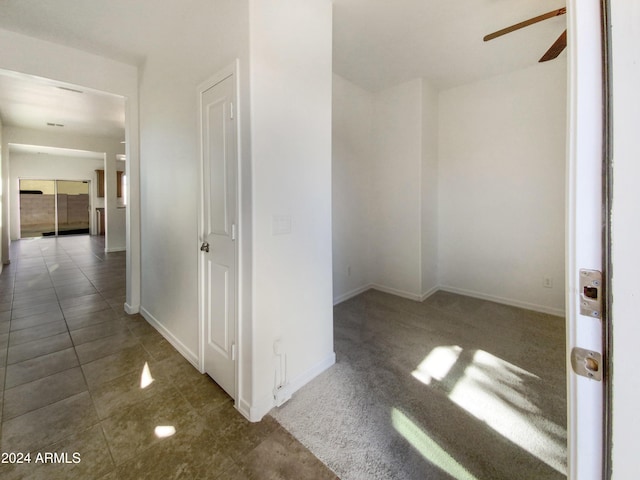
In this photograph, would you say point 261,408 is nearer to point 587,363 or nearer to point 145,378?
point 145,378

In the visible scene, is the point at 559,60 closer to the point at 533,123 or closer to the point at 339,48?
the point at 533,123

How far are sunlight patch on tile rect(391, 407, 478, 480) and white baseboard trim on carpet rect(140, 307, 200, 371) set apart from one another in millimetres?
1487

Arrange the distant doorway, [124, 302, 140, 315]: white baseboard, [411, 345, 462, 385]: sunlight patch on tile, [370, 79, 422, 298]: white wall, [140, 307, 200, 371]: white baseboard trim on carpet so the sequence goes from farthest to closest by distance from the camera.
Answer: the distant doorway < [370, 79, 422, 298]: white wall < [124, 302, 140, 315]: white baseboard < [140, 307, 200, 371]: white baseboard trim on carpet < [411, 345, 462, 385]: sunlight patch on tile

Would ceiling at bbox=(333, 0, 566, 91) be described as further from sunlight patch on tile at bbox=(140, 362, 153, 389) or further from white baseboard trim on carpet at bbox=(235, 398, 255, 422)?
sunlight patch on tile at bbox=(140, 362, 153, 389)

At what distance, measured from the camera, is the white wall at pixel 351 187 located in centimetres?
350

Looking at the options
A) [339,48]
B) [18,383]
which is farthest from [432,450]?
[339,48]

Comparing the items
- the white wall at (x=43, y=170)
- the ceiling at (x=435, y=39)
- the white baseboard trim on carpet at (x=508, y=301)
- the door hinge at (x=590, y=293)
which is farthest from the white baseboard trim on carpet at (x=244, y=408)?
the white wall at (x=43, y=170)

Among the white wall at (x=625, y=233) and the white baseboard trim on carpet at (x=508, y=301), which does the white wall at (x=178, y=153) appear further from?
the white baseboard trim on carpet at (x=508, y=301)

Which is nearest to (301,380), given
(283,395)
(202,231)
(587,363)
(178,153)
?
(283,395)

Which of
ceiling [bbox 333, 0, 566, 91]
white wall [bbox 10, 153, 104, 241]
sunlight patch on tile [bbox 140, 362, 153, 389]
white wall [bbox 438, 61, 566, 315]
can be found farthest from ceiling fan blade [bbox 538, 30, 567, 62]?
white wall [bbox 10, 153, 104, 241]

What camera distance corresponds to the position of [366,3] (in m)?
2.16

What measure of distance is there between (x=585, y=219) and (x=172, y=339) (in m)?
2.85

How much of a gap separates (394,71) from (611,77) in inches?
134

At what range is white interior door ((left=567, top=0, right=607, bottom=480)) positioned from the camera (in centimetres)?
45
